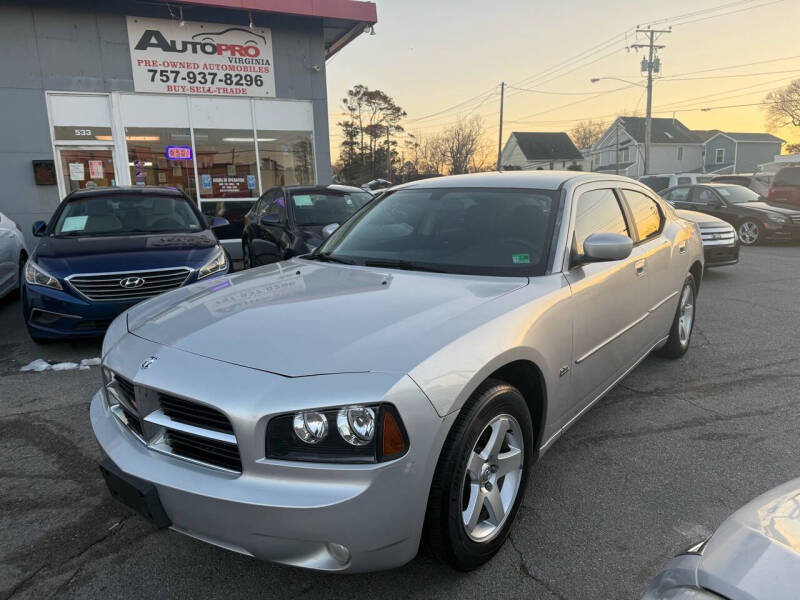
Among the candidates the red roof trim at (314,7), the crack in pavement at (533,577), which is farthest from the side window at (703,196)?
the crack in pavement at (533,577)

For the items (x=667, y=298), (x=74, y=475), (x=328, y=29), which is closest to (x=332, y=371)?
(x=74, y=475)

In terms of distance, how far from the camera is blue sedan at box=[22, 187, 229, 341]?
16.5 ft

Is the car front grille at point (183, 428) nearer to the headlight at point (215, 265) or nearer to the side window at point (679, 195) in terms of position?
the headlight at point (215, 265)

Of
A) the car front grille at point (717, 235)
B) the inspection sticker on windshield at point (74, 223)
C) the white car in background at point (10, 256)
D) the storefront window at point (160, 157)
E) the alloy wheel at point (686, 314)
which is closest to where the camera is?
the alloy wheel at point (686, 314)

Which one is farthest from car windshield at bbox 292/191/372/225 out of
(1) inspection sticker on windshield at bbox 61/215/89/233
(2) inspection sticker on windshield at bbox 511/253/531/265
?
(2) inspection sticker on windshield at bbox 511/253/531/265

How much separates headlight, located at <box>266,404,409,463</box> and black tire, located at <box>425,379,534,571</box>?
0.26 meters

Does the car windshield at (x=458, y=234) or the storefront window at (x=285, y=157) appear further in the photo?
the storefront window at (x=285, y=157)

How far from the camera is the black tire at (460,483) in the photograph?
201 centimetres

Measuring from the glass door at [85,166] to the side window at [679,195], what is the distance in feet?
43.0

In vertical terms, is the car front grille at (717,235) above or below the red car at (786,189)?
below

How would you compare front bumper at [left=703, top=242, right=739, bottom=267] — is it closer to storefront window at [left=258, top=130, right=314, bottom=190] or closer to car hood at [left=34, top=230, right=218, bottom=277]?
car hood at [left=34, top=230, right=218, bottom=277]

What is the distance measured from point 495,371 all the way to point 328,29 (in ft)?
42.9

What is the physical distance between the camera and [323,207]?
8.24 meters

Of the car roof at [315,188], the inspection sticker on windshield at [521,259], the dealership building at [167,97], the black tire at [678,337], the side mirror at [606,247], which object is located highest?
the dealership building at [167,97]
